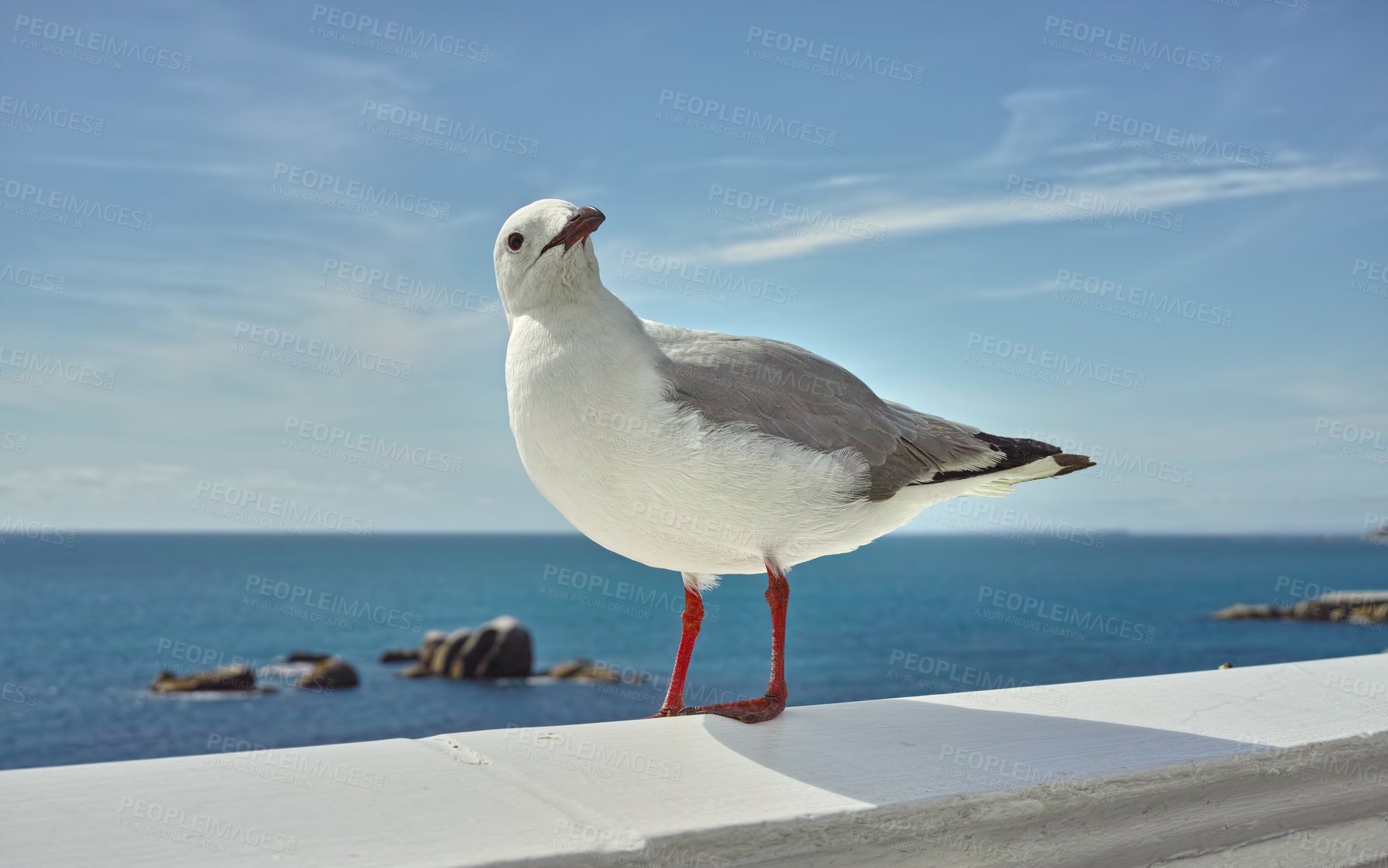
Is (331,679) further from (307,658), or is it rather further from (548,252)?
(548,252)

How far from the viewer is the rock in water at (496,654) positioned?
3058 centimetres

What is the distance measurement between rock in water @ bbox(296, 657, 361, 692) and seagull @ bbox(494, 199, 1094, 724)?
3510 centimetres

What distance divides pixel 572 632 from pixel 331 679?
21806 millimetres

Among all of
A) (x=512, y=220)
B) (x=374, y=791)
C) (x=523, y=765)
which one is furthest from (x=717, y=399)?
(x=374, y=791)

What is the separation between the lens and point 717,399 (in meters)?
2.54

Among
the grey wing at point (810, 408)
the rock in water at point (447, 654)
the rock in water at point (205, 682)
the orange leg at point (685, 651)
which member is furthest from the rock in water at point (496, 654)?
the grey wing at point (810, 408)

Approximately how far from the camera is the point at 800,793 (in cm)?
167

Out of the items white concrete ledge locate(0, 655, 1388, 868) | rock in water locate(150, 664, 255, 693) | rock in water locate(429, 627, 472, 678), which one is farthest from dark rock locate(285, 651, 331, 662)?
white concrete ledge locate(0, 655, 1388, 868)

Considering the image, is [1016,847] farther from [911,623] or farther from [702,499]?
[911,623]

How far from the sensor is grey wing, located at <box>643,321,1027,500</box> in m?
A: 2.57

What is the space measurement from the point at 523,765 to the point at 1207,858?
150 centimetres

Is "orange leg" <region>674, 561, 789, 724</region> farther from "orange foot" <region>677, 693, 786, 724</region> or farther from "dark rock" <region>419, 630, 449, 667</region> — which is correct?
"dark rock" <region>419, 630, 449, 667</region>

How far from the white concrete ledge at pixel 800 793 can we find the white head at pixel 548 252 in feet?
3.87

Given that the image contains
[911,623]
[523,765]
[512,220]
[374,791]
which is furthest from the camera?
[911,623]
